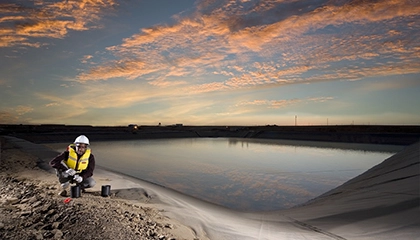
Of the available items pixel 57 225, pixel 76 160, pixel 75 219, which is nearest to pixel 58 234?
pixel 57 225

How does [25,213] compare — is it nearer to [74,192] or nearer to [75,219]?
[74,192]

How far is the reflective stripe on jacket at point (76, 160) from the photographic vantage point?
6.34m

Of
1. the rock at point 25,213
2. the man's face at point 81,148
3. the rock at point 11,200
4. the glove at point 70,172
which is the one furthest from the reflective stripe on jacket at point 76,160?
the rock at point 25,213

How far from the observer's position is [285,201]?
8.55m

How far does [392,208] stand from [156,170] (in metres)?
10.9

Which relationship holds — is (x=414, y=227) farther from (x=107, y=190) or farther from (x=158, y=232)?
(x=107, y=190)

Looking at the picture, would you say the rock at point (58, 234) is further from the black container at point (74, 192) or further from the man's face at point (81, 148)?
the man's face at point (81, 148)

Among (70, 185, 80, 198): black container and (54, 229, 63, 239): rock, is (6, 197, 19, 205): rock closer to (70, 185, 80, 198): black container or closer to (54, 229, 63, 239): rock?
(70, 185, 80, 198): black container

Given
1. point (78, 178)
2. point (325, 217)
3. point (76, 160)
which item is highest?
point (76, 160)

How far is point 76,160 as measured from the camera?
6.41m

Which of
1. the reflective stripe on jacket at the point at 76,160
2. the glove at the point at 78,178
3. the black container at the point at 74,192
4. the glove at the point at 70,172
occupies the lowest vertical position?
the black container at the point at 74,192

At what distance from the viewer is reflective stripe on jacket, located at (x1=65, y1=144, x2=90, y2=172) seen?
6336mm

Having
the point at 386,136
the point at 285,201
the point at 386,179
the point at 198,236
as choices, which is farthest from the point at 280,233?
the point at 386,136

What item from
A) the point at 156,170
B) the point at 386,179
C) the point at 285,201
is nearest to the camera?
the point at 386,179
